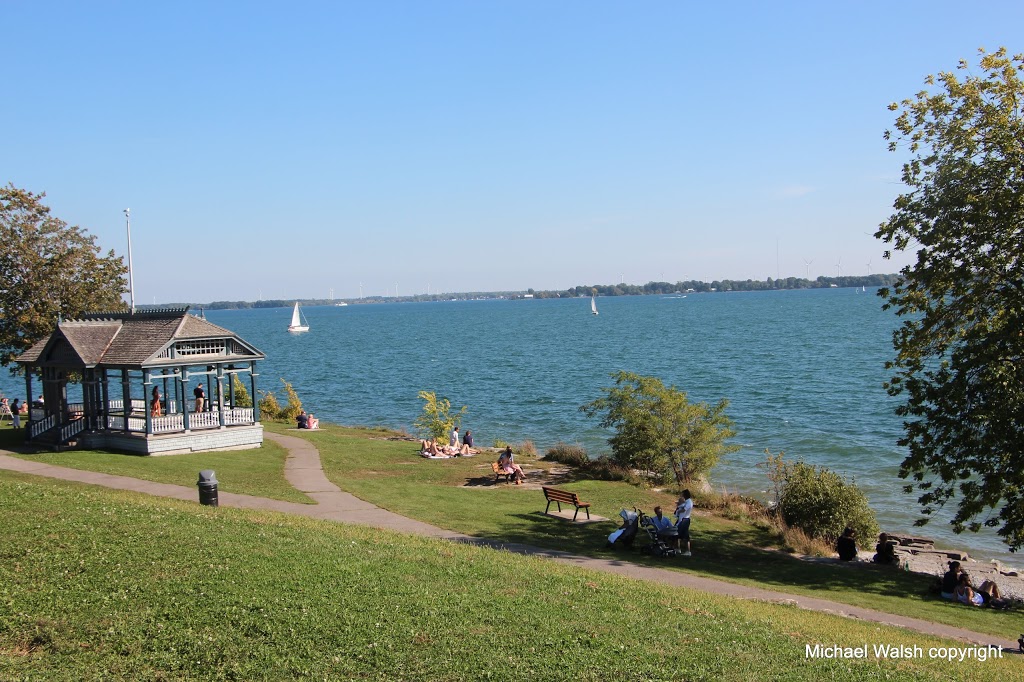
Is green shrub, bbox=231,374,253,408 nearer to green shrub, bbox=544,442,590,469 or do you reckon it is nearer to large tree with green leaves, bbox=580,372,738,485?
green shrub, bbox=544,442,590,469

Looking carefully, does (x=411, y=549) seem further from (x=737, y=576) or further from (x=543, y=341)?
(x=543, y=341)

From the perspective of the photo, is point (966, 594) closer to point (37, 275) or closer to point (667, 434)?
point (667, 434)

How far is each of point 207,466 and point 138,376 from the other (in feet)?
23.5

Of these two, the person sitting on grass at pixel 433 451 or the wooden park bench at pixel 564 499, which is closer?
the wooden park bench at pixel 564 499

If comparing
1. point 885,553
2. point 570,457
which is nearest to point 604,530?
point 885,553

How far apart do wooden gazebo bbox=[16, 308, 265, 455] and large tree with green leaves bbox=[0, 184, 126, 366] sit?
3.55m

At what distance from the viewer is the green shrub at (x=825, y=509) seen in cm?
2116

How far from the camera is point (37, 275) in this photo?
33656 mm

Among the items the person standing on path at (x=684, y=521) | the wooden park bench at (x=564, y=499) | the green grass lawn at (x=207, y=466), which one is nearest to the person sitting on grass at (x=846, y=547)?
the person standing on path at (x=684, y=521)

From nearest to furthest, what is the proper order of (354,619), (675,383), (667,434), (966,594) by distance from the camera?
(354,619), (966,594), (667,434), (675,383)

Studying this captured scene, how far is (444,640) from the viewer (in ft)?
30.3

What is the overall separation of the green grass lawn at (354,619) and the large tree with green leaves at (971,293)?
17.5 feet

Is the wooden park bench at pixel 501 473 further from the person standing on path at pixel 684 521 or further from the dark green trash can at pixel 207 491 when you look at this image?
the dark green trash can at pixel 207 491

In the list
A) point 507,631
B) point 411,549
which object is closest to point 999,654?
point 507,631
